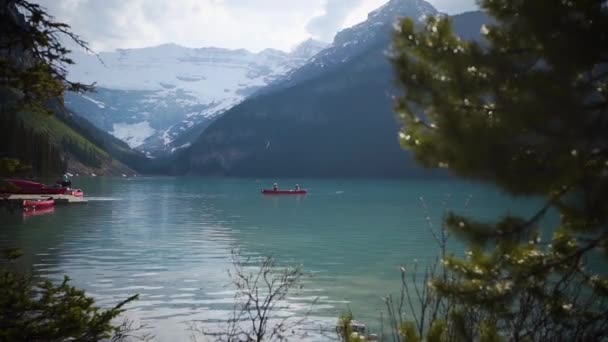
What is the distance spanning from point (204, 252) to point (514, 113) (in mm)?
29913

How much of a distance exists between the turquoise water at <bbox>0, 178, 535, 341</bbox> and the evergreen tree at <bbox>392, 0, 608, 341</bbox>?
1.11ft

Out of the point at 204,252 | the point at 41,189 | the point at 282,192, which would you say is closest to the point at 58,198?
the point at 41,189

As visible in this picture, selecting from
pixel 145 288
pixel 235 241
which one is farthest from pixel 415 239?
pixel 145 288

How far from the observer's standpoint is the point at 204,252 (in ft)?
103

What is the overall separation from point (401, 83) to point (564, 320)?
324 cm

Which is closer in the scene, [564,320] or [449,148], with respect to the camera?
[449,148]

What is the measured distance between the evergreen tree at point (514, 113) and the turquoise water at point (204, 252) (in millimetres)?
339

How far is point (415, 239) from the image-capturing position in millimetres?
38500

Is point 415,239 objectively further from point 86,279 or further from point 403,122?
point 403,122

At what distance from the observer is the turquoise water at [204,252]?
18688 mm

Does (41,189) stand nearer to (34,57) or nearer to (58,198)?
(58,198)

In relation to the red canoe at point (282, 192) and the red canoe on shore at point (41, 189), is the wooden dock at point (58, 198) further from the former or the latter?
the red canoe at point (282, 192)

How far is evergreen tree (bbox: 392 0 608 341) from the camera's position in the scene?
272 cm

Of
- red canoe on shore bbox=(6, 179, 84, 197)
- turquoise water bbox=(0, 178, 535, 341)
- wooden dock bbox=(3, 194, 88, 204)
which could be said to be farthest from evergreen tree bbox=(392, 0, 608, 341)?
red canoe on shore bbox=(6, 179, 84, 197)
